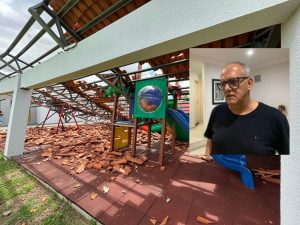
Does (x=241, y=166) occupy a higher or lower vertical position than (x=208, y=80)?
lower

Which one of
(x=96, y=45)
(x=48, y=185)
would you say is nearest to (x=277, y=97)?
(x=96, y=45)

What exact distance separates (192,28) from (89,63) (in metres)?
1.51

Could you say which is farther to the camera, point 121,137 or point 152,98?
point 121,137

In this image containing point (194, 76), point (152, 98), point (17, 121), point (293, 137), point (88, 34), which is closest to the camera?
point (194, 76)

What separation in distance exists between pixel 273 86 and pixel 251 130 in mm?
184

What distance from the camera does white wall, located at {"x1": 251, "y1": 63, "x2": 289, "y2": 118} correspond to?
52 centimetres

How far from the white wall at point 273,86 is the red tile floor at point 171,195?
1861 millimetres

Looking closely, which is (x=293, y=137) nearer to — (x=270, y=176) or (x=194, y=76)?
(x=194, y=76)

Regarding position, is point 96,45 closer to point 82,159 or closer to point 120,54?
point 120,54

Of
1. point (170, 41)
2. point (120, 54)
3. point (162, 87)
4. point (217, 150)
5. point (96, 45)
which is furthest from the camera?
point (162, 87)

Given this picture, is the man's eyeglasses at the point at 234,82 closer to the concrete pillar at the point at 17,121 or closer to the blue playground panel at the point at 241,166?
the blue playground panel at the point at 241,166

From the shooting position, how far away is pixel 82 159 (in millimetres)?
4082

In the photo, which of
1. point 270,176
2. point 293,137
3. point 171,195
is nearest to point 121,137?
point 171,195

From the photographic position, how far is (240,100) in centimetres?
59
